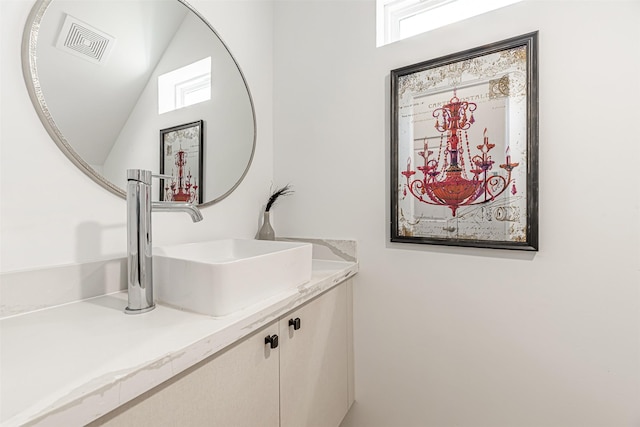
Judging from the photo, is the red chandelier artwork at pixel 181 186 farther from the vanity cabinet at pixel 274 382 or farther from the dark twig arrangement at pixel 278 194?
the vanity cabinet at pixel 274 382

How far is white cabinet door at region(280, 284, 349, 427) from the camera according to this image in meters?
0.89

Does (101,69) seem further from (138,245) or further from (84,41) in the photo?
(138,245)

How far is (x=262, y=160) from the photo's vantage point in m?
1.48

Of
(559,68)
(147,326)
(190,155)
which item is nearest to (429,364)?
(147,326)

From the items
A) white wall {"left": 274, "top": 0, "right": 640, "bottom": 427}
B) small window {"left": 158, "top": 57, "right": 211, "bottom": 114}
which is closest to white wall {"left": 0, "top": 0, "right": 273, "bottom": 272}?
small window {"left": 158, "top": 57, "right": 211, "bottom": 114}

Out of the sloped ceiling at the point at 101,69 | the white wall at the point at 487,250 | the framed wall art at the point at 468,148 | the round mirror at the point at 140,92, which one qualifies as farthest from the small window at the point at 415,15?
the sloped ceiling at the point at 101,69

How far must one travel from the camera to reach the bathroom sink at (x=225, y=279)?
707 mm

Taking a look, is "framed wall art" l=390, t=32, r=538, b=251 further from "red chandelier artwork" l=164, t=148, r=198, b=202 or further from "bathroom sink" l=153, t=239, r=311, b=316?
"red chandelier artwork" l=164, t=148, r=198, b=202

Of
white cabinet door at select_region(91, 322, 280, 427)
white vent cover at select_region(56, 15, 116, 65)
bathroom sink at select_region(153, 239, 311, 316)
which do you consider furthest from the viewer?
white vent cover at select_region(56, 15, 116, 65)

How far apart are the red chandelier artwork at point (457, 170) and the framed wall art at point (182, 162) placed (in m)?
0.85

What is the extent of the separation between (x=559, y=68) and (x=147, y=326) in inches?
53.9

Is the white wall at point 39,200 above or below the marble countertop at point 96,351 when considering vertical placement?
above

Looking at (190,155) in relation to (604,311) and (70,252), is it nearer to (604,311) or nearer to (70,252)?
(70,252)

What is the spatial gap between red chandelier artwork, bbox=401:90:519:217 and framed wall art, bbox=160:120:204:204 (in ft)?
2.77
